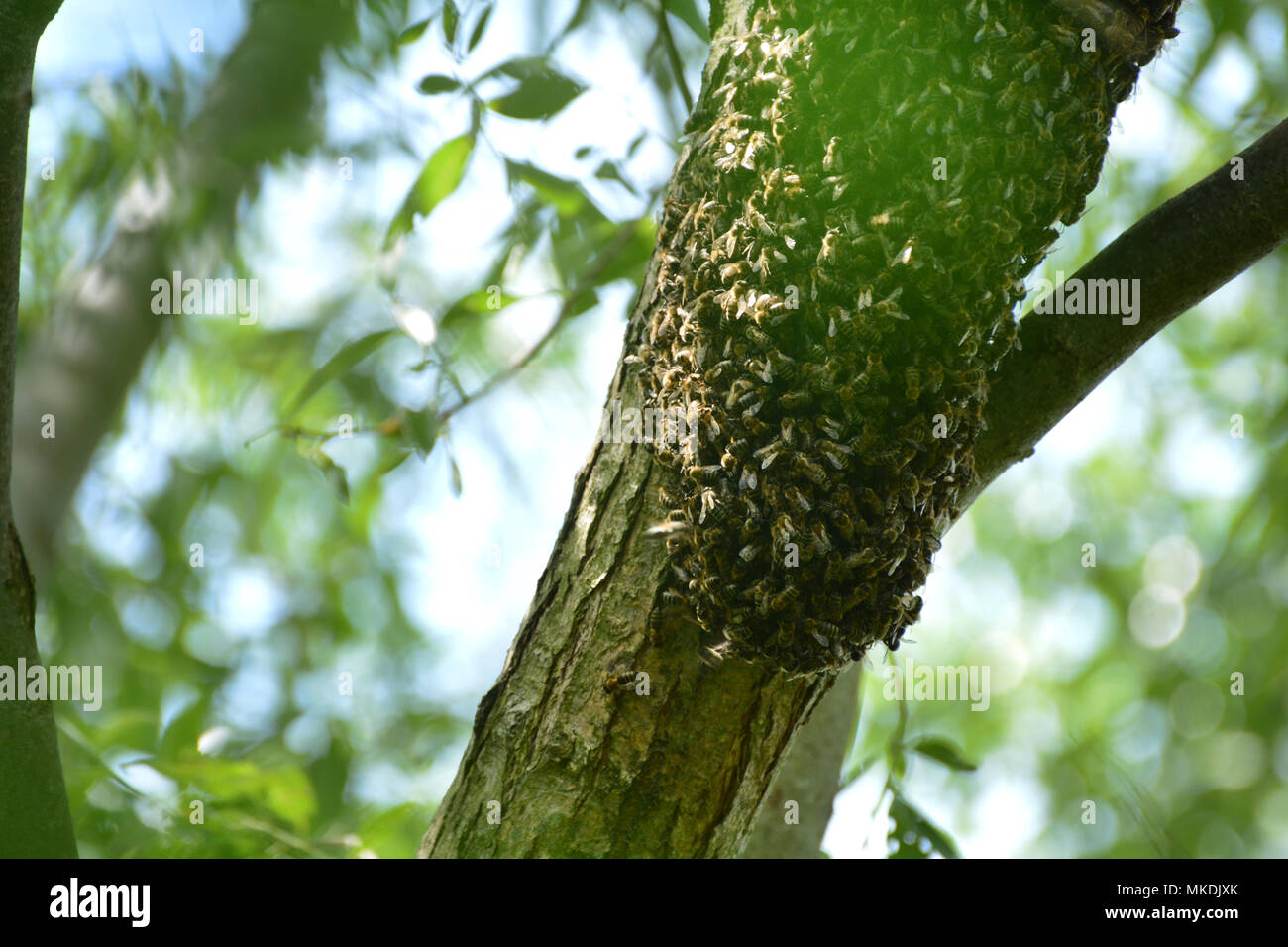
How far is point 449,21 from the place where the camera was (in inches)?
82.3

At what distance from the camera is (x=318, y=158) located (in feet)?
12.4

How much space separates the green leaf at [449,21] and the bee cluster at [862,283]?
990mm

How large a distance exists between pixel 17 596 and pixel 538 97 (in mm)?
1374

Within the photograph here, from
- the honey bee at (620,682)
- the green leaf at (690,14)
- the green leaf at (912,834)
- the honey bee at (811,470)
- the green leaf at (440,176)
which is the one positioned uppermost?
the green leaf at (690,14)

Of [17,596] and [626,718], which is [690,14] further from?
[17,596]

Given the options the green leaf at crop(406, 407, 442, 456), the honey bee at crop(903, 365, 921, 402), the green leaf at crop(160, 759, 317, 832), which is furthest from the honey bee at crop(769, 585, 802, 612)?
the green leaf at crop(160, 759, 317, 832)

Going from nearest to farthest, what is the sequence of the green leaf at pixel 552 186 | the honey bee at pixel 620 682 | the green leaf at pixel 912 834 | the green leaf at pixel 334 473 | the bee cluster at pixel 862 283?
the bee cluster at pixel 862 283 < the honey bee at pixel 620 682 < the green leaf at pixel 334 473 < the green leaf at pixel 912 834 < the green leaf at pixel 552 186

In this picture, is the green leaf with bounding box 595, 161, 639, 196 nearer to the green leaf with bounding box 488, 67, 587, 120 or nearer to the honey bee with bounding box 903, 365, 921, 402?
the green leaf with bounding box 488, 67, 587, 120

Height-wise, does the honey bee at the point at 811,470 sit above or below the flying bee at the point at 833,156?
below

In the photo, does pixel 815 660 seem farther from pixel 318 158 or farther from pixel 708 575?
pixel 318 158

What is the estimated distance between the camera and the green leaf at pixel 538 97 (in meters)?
2.17

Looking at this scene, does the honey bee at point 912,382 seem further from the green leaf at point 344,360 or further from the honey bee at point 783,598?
the green leaf at point 344,360
